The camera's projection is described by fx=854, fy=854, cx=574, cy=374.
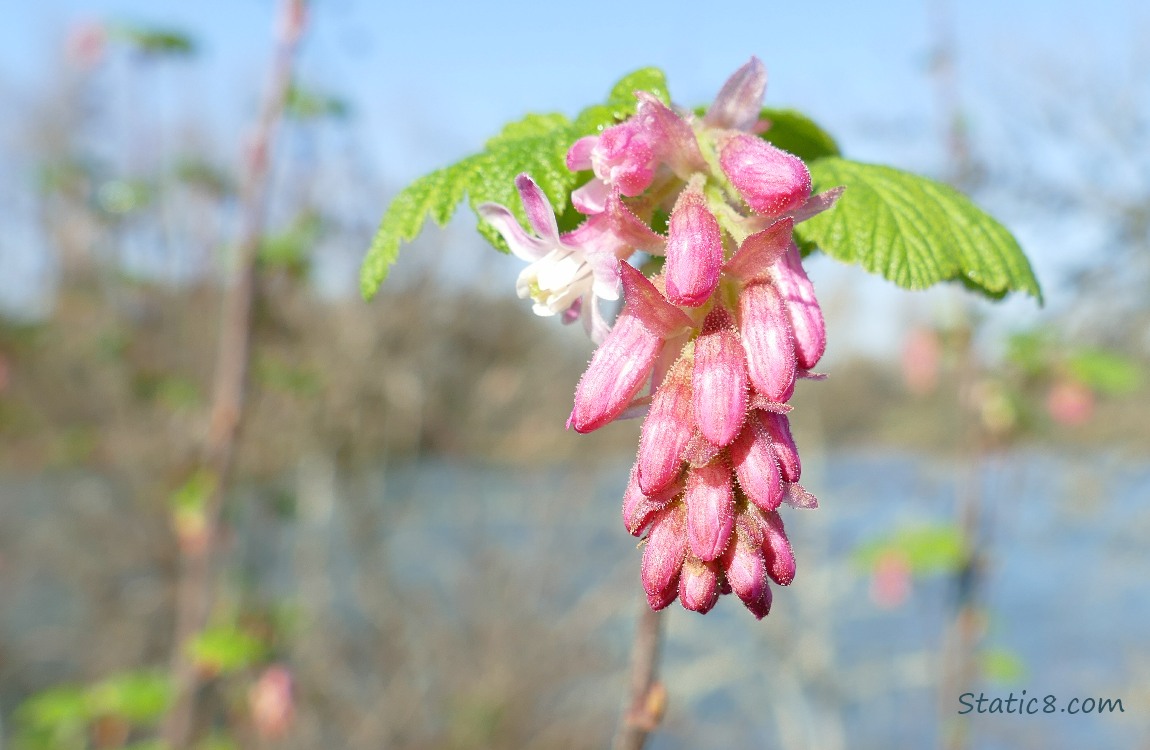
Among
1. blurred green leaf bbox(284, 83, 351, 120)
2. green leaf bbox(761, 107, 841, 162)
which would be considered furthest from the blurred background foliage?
green leaf bbox(761, 107, 841, 162)

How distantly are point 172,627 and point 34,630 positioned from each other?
124cm

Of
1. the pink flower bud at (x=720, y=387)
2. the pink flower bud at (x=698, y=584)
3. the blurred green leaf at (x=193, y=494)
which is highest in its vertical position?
the pink flower bud at (x=720, y=387)

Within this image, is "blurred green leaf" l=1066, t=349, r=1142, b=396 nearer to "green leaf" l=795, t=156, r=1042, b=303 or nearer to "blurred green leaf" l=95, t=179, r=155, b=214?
"green leaf" l=795, t=156, r=1042, b=303

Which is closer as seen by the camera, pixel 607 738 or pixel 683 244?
pixel 683 244

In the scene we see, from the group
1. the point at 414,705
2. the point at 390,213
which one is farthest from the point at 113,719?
the point at 390,213

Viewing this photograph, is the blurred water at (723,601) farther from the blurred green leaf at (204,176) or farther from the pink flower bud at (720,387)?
the pink flower bud at (720,387)

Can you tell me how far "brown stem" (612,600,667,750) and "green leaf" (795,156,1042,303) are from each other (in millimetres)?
445

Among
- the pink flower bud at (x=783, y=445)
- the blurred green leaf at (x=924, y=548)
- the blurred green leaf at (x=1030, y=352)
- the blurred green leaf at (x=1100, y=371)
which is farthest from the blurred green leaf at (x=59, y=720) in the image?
the blurred green leaf at (x=1100, y=371)

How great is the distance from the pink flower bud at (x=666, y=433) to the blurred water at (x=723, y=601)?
4988 mm

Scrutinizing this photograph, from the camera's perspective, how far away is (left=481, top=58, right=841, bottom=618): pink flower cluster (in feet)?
2.37

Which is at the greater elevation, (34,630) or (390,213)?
(390,213)

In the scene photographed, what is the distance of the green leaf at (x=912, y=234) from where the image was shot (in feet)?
3.00

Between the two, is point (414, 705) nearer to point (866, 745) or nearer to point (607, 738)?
point (607, 738)

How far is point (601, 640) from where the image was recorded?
7.21 meters
